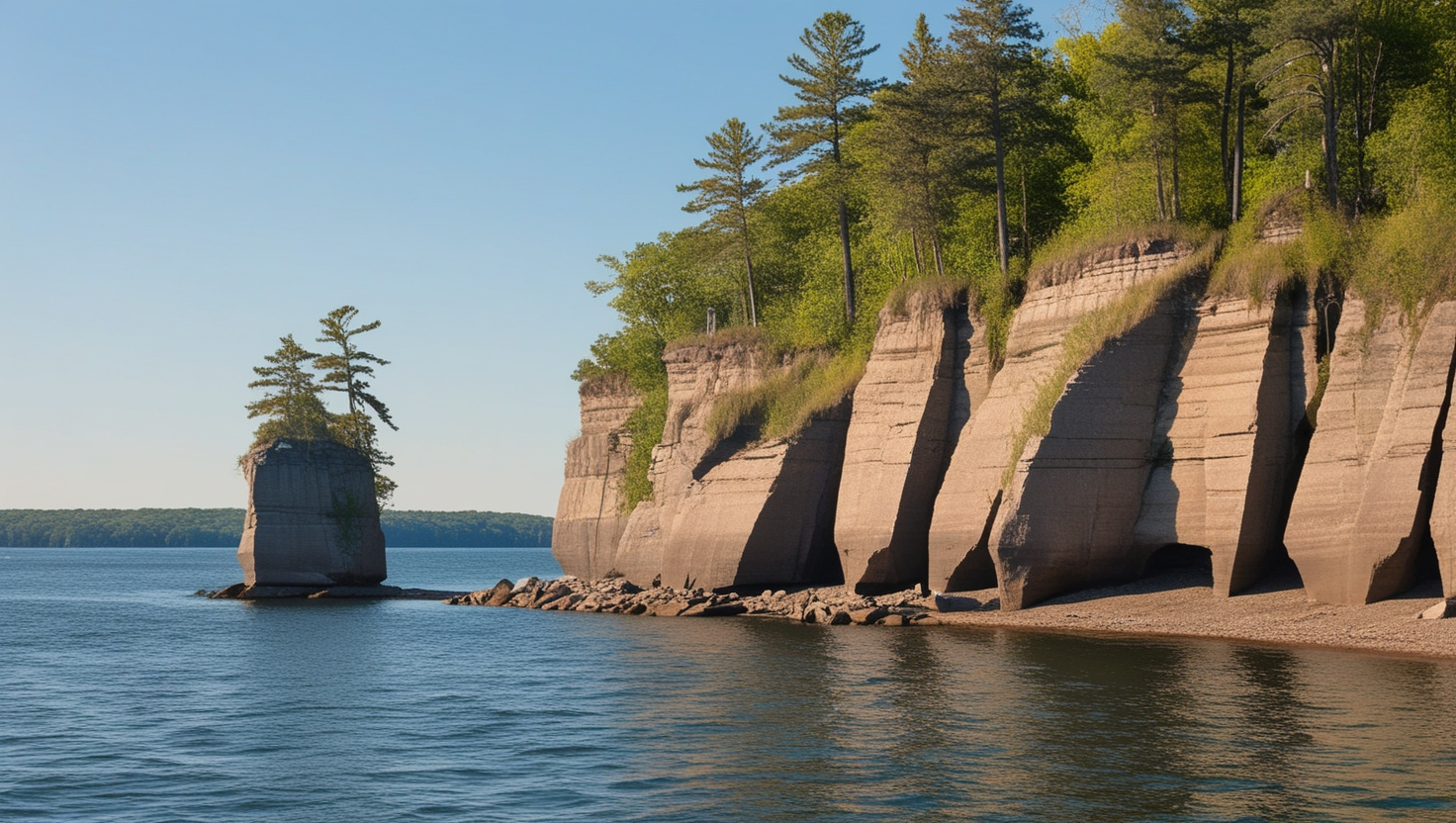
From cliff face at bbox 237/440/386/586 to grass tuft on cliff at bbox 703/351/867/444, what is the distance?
23.9 meters

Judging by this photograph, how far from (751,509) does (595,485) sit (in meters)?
21.2

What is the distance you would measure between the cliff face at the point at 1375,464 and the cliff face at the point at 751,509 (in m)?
20.4

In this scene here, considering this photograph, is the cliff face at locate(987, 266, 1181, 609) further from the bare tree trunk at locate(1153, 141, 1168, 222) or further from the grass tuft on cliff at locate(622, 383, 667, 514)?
the grass tuft on cliff at locate(622, 383, 667, 514)

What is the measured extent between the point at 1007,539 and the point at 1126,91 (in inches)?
687

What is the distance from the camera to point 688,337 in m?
63.8

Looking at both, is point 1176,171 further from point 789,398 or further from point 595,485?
point 595,485

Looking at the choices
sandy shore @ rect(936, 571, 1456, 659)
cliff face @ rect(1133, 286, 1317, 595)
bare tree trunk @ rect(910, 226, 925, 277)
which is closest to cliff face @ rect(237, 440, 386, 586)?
bare tree trunk @ rect(910, 226, 925, 277)

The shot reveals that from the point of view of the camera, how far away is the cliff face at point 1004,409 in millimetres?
43062

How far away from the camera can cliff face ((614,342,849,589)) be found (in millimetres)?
51906

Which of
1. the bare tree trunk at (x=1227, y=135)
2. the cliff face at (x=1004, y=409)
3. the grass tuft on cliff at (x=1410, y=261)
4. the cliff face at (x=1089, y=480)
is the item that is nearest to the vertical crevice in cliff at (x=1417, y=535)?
the grass tuft on cliff at (x=1410, y=261)

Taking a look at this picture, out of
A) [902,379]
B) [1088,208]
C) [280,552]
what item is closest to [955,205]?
[1088,208]

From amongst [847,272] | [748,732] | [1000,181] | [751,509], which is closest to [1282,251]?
[1000,181]

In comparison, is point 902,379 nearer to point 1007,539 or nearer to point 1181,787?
point 1007,539

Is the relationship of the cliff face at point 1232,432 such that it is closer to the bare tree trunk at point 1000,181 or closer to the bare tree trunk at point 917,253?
the bare tree trunk at point 1000,181
